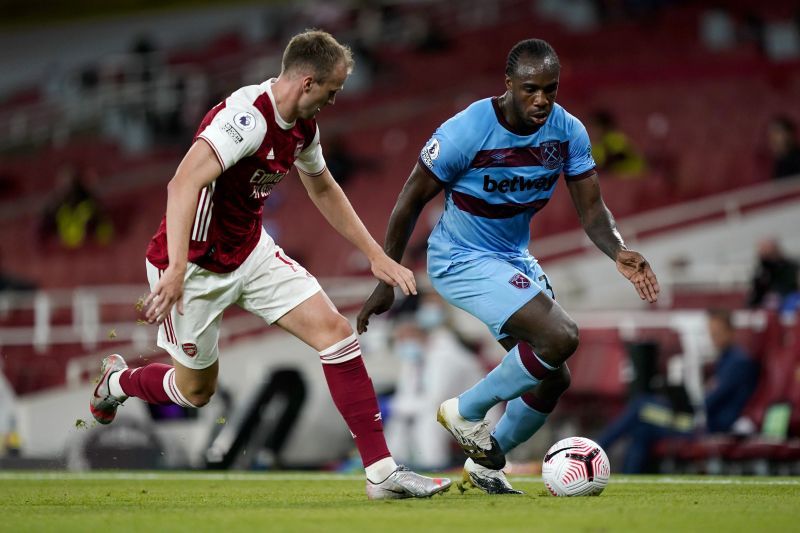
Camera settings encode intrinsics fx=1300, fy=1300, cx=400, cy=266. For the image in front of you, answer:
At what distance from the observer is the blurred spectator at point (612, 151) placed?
18266 mm

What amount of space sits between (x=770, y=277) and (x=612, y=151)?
17.8ft

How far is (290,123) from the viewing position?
6.66m

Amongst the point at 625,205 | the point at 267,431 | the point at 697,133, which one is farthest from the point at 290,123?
the point at 697,133

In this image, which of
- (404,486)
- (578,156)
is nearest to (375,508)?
(404,486)

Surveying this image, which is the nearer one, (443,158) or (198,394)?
(443,158)

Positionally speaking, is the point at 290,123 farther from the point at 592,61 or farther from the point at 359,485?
the point at 592,61

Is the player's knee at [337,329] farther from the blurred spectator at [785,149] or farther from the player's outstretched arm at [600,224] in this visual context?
the blurred spectator at [785,149]

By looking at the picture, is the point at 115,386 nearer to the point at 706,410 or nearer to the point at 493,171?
the point at 493,171

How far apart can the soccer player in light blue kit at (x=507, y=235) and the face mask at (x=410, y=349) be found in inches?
209

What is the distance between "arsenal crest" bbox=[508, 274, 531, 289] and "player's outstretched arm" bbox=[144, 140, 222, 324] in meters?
1.77

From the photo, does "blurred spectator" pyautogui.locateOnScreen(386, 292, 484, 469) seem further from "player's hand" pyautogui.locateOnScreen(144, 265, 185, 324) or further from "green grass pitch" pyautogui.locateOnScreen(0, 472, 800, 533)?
"player's hand" pyautogui.locateOnScreen(144, 265, 185, 324)

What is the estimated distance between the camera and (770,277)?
533 inches

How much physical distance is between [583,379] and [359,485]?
5.13 m

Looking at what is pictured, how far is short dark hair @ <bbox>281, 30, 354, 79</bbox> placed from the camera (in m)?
6.45
